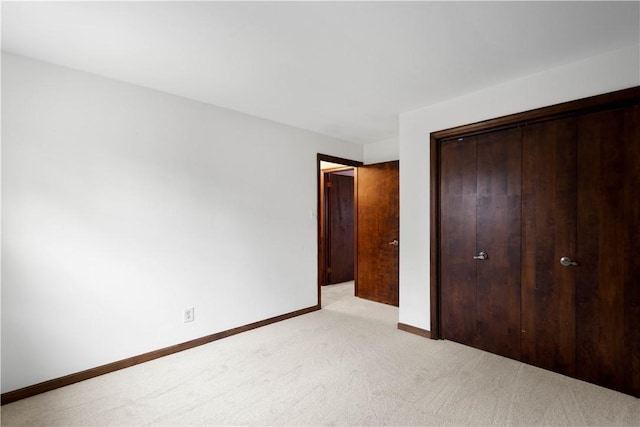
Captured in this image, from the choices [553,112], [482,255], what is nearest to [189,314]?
[482,255]

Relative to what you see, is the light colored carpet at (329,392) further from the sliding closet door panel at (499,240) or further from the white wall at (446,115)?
the white wall at (446,115)

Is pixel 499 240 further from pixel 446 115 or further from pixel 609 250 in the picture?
pixel 446 115

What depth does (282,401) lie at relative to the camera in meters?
2.08

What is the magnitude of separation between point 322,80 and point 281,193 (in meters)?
1.53

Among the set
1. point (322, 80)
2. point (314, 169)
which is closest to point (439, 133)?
point (322, 80)

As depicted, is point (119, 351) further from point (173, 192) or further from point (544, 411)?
point (544, 411)

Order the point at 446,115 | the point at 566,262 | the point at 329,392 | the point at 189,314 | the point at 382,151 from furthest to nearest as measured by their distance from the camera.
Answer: the point at 382,151, the point at 446,115, the point at 189,314, the point at 566,262, the point at 329,392

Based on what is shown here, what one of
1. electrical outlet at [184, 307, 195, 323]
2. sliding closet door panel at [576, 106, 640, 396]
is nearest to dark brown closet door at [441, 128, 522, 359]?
sliding closet door panel at [576, 106, 640, 396]

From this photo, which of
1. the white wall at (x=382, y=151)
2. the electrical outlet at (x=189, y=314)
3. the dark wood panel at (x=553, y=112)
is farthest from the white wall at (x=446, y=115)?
the electrical outlet at (x=189, y=314)

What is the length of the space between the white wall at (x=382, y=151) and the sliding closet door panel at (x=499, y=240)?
162cm

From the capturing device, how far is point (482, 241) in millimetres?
2838

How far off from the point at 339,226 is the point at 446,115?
9.99 feet

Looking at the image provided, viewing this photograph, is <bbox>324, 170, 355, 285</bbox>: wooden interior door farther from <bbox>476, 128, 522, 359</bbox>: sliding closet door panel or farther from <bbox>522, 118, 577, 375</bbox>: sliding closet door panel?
<bbox>522, 118, 577, 375</bbox>: sliding closet door panel

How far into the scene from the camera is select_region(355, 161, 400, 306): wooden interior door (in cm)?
427
